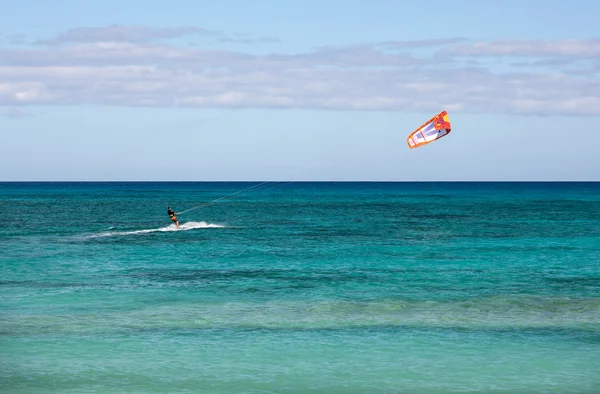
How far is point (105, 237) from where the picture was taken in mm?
53344

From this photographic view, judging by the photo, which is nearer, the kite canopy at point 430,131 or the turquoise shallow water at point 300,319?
the turquoise shallow water at point 300,319

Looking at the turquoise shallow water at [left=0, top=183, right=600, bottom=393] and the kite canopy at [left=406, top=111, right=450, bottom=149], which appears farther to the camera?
the kite canopy at [left=406, top=111, right=450, bottom=149]

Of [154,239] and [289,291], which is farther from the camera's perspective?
[154,239]

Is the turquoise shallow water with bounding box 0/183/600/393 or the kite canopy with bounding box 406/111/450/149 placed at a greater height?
the kite canopy with bounding box 406/111/450/149

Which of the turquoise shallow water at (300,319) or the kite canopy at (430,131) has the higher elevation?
the kite canopy at (430,131)

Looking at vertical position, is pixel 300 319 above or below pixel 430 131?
below

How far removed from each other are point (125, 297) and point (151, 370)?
32.4 ft

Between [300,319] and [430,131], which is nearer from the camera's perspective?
[300,319]

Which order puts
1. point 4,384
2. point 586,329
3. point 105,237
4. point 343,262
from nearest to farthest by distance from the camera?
point 4,384
point 586,329
point 343,262
point 105,237

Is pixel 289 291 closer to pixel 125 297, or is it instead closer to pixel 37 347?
pixel 125 297

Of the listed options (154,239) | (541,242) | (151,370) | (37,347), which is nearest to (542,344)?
(151,370)

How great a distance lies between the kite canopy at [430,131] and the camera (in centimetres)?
3184

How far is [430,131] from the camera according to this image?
32.8 m

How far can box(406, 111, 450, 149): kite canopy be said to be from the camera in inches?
1254
